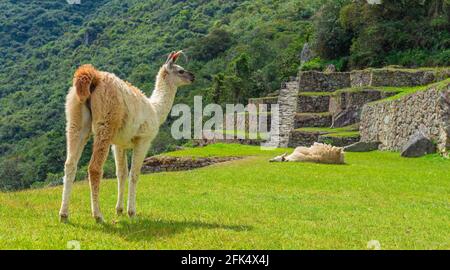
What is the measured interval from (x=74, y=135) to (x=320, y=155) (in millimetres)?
13225

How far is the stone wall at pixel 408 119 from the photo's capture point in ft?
66.2

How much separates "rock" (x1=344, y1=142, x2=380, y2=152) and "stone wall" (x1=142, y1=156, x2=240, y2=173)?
5.22 metres

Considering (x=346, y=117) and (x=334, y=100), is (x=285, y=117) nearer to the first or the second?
(x=334, y=100)

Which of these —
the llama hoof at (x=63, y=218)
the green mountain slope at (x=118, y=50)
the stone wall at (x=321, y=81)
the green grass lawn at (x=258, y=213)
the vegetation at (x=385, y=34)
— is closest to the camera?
the green grass lawn at (x=258, y=213)

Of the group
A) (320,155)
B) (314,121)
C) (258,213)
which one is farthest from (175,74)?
(314,121)

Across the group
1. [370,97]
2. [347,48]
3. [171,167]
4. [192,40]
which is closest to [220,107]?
[347,48]

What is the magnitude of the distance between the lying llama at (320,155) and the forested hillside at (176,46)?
2330cm

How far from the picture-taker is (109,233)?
660cm

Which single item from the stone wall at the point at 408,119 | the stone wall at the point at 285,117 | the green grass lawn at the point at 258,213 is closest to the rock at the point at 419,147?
the stone wall at the point at 408,119

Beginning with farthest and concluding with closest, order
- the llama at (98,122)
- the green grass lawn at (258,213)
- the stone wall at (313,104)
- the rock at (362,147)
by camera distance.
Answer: the stone wall at (313,104), the rock at (362,147), the llama at (98,122), the green grass lawn at (258,213)

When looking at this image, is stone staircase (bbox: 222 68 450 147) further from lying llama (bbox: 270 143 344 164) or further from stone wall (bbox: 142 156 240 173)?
lying llama (bbox: 270 143 344 164)

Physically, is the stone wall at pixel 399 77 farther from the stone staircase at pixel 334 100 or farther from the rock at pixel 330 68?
the rock at pixel 330 68

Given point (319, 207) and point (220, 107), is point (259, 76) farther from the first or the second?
point (319, 207)
